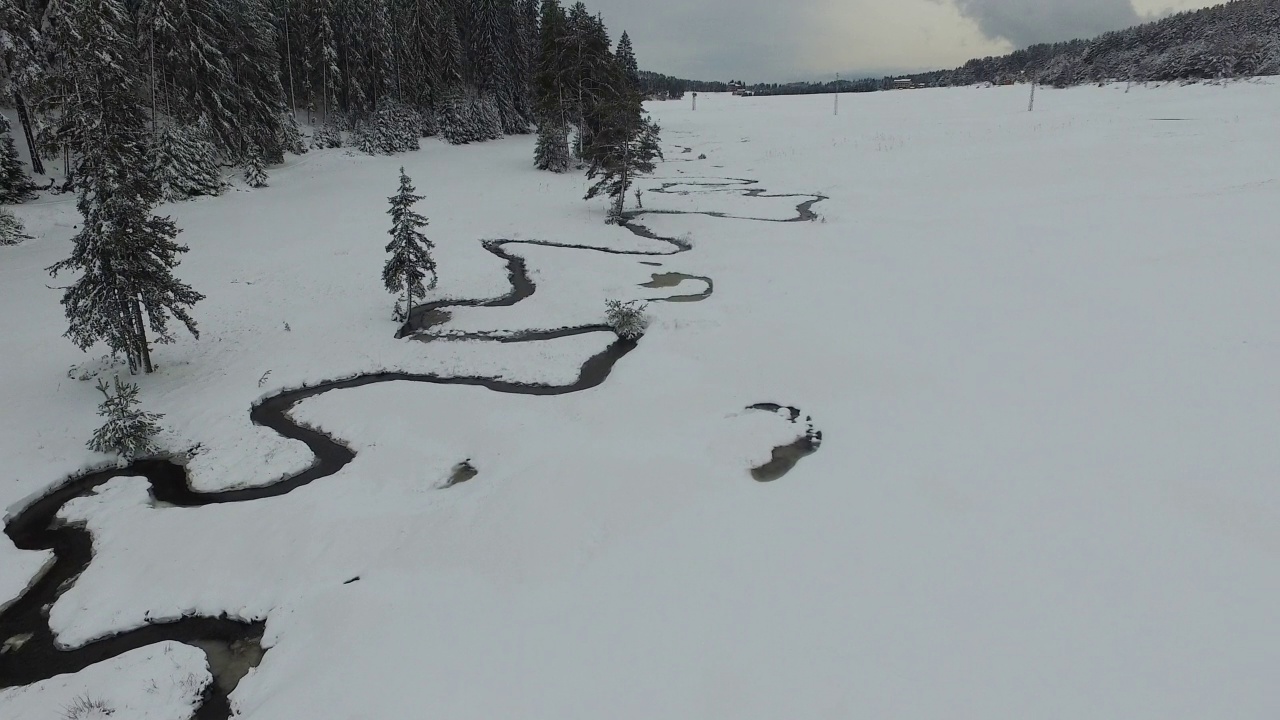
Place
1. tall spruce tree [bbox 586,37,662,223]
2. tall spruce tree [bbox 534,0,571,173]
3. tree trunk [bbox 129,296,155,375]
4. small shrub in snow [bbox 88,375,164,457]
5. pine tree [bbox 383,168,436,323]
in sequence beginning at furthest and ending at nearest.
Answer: tall spruce tree [bbox 534,0,571,173]
tall spruce tree [bbox 586,37,662,223]
pine tree [bbox 383,168,436,323]
tree trunk [bbox 129,296,155,375]
small shrub in snow [bbox 88,375,164,457]

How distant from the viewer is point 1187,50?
6450 cm

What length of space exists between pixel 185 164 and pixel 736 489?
Answer: 35853 mm

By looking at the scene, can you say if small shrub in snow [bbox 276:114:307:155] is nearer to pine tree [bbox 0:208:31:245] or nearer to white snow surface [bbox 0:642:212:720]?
pine tree [bbox 0:208:31:245]

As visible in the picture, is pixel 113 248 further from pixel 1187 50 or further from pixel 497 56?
pixel 1187 50

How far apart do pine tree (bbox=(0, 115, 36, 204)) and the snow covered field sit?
123 inches

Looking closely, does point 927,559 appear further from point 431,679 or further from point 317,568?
point 317,568

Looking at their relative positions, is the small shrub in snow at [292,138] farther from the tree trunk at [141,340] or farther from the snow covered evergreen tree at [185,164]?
the tree trunk at [141,340]

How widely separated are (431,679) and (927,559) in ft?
22.2

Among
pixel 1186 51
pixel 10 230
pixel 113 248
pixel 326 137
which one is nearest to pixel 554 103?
pixel 326 137

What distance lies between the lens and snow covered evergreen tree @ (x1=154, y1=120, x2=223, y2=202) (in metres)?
29.9

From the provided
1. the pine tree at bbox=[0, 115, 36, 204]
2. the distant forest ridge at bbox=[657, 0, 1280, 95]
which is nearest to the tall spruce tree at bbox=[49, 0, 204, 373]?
the pine tree at bbox=[0, 115, 36, 204]

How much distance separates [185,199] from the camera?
31500 millimetres

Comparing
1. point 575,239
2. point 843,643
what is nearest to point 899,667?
point 843,643

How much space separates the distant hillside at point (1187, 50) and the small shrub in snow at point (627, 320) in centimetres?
7160
